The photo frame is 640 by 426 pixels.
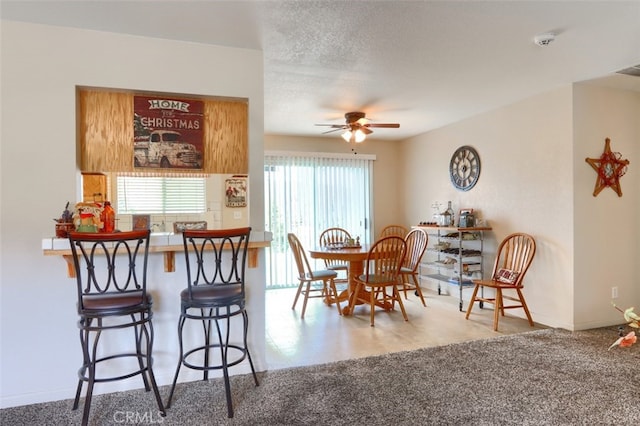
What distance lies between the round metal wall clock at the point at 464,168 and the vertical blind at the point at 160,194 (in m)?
3.46

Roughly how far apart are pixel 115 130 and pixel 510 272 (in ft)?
12.7

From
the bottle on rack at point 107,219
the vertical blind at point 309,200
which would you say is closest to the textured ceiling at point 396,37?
the bottle on rack at point 107,219

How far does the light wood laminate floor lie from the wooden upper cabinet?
1.59m

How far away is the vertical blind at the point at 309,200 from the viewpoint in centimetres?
570

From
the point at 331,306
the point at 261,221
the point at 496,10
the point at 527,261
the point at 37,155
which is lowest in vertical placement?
the point at 331,306

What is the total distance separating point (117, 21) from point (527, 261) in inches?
162

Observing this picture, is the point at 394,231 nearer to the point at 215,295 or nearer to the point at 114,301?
the point at 215,295

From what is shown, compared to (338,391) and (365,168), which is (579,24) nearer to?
(338,391)

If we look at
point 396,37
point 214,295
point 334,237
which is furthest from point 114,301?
point 334,237

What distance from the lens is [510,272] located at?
385cm

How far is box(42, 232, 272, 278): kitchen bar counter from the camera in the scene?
2.11 m

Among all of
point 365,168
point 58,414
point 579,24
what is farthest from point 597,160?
point 58,414

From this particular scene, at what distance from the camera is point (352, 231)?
20.0ft

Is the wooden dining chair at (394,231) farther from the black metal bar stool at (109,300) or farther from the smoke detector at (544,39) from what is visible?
the black metal bar stool at (109,300)
